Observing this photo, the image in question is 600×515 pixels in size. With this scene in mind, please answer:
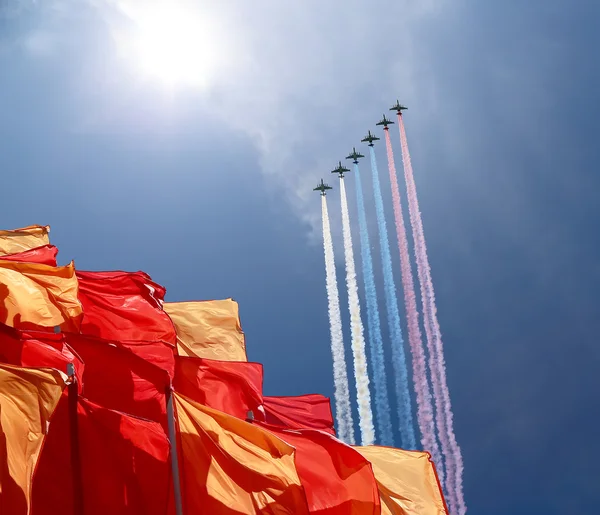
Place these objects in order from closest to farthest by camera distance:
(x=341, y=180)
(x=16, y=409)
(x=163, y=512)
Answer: (x=16, y=409)
(x=163, y=512)
(x=341, y=180)

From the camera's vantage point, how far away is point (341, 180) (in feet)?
317

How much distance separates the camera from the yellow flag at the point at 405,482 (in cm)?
3219

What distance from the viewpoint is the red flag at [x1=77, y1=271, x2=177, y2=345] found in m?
33.0

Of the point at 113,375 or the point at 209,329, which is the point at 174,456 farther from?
the point at 209,329

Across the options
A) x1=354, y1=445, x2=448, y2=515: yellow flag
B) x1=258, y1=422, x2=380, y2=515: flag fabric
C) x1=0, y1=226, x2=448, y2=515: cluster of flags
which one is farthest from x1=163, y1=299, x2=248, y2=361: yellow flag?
x1=258, y1=422, x2=380, y2=515: flag fabric

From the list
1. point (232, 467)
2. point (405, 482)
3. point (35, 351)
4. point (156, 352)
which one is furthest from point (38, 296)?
point (405, 482)

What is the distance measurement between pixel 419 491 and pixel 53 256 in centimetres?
2042

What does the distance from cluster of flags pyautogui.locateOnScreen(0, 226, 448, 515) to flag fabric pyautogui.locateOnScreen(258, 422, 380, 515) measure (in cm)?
4

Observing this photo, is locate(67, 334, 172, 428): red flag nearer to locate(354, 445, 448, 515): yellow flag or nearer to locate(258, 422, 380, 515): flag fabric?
locate(258, 422, 380, 515): flag fabric

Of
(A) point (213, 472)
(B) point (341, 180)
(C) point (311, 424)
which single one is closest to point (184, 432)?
(A) point (213, 472)

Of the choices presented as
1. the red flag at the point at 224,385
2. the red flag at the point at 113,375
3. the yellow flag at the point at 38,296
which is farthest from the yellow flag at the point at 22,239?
the red flag at the point at 113,375

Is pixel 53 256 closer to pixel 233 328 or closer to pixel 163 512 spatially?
pixel 233 328

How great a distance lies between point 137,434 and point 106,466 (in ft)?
4.65

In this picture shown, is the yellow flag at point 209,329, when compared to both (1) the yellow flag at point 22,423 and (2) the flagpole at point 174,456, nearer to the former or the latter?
(2) the flagpole at point 174,456
